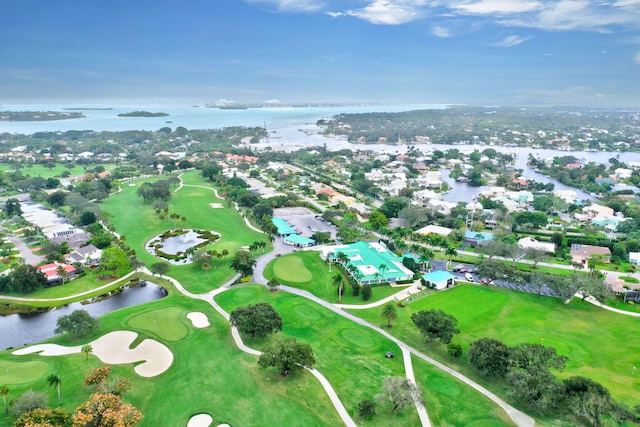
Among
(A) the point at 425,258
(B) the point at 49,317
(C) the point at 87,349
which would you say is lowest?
(B) the point at 49,317

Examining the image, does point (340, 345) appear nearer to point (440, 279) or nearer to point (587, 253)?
point (440, 279)

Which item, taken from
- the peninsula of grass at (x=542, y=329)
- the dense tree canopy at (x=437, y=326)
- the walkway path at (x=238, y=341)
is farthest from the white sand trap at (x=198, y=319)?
the dense tree canopy at (x=437, y=326)

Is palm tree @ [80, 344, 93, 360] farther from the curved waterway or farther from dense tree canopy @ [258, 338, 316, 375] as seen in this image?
dense tree canopy @ [258, 338, 316, 375]

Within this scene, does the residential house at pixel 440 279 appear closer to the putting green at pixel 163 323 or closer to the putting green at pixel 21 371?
the putting green at pixel 163 323

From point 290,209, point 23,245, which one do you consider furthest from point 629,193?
point 23,245

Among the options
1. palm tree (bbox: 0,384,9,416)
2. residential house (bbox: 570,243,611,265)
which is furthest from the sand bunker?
residential house (bbox: 570,243,611,265)

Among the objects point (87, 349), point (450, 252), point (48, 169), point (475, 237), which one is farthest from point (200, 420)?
point (48, 169)
